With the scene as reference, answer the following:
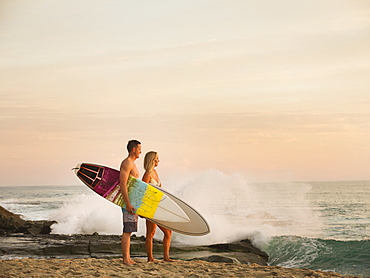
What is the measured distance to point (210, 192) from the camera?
547 inches

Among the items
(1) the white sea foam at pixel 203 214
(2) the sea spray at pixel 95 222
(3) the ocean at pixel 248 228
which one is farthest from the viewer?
(2) the sea spray at pixel 95 222

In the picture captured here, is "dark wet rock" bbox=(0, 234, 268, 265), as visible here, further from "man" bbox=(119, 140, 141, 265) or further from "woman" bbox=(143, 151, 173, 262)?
"man" bbox=(119, 140, 141, 265)

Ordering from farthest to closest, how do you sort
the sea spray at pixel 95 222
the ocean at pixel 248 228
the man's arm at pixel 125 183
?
the sea spray at pixel 95 222 < the ocean at pixel 248 228 < the man's arm at pixel 125 183

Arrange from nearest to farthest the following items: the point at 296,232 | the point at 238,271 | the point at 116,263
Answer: the point at 238,271 < the point at 116,263 < the point at 296,232

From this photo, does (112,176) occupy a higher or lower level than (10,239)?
higher

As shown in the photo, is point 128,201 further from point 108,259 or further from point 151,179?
point 108,259

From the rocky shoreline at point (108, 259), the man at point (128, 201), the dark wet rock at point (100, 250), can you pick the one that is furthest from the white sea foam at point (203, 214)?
the man at point (128, 201)

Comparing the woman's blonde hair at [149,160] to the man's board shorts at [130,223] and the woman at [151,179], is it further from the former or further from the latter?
the man's board shorts at [130,223]

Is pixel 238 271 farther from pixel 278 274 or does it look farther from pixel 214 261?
pixel 214 261

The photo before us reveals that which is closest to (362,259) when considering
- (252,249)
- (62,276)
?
(252,249)

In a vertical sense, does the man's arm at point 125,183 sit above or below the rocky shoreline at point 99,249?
above

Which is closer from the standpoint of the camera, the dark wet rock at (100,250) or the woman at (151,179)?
the woman at (151,179)

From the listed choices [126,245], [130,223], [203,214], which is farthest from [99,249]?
[203,214]

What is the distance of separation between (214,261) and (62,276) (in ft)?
8.22
